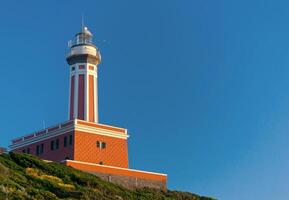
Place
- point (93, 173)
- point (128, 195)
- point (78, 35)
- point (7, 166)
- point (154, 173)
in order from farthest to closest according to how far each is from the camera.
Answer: point (78, 35) < point (154, 173) < point (93, 173) < point (128, 195) < point (7, 166)

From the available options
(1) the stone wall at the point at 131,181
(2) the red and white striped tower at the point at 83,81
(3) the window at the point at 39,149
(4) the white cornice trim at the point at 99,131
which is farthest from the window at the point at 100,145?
(1) the stone wall at the point at 131,181

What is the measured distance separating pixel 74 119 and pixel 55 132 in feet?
7.43

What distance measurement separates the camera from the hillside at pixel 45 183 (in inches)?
1139

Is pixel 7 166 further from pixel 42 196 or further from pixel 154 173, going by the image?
pixel 154 173

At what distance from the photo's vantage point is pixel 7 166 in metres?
34.4

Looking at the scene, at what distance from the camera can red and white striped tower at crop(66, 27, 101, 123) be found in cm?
5472

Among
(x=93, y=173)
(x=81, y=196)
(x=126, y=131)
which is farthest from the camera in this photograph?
(x=126, y=131)

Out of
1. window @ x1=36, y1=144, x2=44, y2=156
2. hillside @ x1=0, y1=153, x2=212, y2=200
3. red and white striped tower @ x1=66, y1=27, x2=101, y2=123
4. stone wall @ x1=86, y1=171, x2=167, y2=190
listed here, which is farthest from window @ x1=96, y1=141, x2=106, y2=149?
hillside @ x1=0, y1=153, x2=212, y2=200

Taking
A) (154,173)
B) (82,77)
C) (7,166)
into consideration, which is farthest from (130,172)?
(7,166)

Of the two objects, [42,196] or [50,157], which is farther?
[50,157]

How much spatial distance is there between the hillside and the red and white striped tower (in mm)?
14119

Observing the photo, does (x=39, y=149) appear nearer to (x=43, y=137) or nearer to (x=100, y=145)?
(x=43, y=137)

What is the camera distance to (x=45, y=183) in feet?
107

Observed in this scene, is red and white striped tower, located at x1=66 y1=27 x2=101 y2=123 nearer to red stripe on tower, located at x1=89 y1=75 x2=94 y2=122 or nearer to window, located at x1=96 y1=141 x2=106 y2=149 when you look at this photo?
red stripe on tower, located at x1=89 y1=75 x2=94 y2=122
